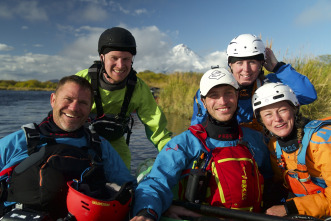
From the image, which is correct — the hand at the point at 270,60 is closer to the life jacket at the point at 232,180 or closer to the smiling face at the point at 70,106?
the life jacket at the point at 232,180

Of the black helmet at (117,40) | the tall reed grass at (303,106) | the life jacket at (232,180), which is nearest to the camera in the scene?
the life jacket at (232,180)

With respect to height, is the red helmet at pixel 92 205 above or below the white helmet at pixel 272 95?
below

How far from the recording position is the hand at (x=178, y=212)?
2242 millimetres

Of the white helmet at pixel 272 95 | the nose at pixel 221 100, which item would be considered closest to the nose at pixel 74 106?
the nose at pixel 221 100

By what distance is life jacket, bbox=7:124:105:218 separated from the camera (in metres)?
1.91

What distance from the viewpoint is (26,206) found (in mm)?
1918

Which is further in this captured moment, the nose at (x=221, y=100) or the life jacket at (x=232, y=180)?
the nose at (x=221, y=100)

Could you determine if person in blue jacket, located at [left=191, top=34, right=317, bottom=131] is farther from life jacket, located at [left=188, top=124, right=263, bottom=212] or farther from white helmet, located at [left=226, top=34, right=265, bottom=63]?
life jacket, located at [left=188, top=124, right=263, bottom=212]

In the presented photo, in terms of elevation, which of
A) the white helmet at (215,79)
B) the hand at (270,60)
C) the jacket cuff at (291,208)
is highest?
the hand at (270,60)

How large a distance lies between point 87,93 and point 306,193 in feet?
8.49

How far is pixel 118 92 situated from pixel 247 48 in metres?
2.06

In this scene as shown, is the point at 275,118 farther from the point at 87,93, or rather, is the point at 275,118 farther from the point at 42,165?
the point at 42,165

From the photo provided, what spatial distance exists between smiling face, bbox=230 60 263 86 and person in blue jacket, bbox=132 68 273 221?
942 millimetres

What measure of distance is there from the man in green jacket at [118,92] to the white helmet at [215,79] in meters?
1.12
